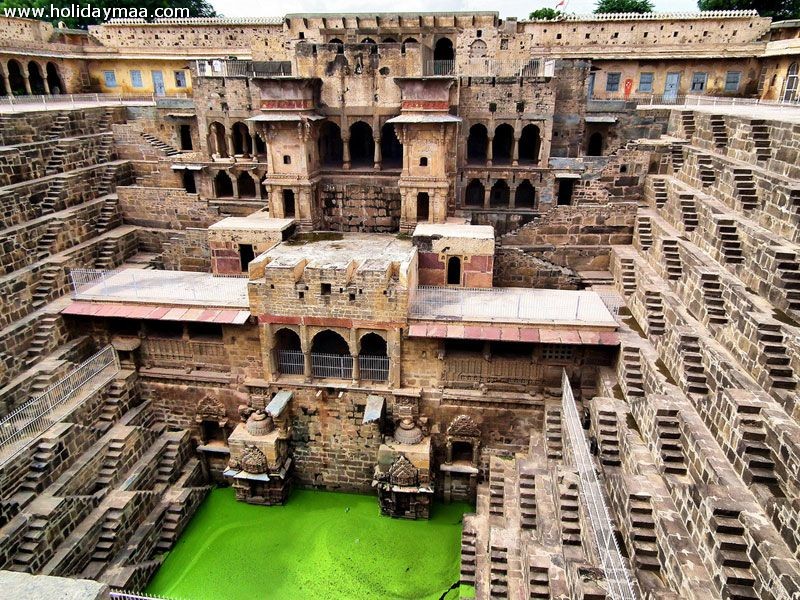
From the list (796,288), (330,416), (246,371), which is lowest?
(330,416)

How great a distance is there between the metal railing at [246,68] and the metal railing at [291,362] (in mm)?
14188

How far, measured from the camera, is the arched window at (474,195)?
80.0ft

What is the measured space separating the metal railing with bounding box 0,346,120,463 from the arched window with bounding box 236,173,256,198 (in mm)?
10098

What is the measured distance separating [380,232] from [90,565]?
49.5 feet

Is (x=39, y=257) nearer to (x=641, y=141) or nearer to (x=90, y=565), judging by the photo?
(x=90, y=565)

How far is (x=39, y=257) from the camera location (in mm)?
19625

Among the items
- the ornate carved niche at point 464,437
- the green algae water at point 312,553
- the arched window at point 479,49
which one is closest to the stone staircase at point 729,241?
the ornate carved niche at point 464,437

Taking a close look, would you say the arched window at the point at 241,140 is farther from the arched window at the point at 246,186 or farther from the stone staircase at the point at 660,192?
the stone staircase at the point at 660,192

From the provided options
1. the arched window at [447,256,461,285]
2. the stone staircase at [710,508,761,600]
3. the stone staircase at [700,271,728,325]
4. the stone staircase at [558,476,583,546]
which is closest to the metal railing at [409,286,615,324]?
the arched window at [447,256,461,285]

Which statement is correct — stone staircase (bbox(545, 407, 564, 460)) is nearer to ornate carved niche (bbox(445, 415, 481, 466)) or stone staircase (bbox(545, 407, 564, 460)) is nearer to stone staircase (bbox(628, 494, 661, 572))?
ornate carved niche (bbox(445, 415, 481, 466))

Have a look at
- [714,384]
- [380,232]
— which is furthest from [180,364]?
[714,384]

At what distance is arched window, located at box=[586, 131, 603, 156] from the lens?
83.0ft

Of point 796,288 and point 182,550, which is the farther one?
point 182,550

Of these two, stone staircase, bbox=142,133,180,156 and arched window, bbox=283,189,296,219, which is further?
stone staircase, bbox=142,133,180,156
